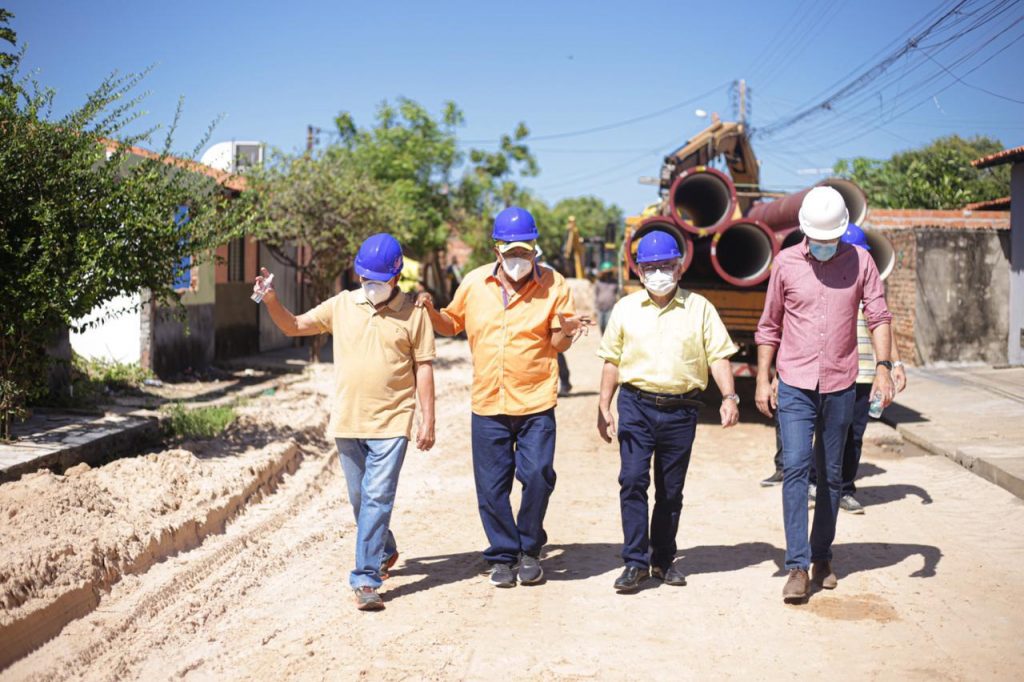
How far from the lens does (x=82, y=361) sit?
12812 mm

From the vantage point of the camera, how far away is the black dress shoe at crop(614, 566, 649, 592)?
528 centimetres

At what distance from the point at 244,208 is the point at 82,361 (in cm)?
469

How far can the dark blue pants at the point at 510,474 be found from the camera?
5453 millimetres

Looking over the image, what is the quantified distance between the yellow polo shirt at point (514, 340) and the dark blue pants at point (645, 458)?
472mm

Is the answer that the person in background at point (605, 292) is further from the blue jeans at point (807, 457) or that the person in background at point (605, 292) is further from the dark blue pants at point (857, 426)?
the blue jeans at point (807, 457)

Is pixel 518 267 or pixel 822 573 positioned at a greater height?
pixel 518 267

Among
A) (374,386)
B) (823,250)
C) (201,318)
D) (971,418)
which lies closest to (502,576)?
(374,386)

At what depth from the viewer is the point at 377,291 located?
514cm

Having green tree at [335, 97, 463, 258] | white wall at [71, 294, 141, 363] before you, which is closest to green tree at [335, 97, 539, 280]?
green tree at [335, 97, 463, 258]

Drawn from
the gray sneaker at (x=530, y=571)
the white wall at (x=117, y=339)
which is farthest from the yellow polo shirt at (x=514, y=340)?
the white wall at (x=117, y=339)

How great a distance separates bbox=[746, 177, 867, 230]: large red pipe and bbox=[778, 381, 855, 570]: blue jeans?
4.61 m

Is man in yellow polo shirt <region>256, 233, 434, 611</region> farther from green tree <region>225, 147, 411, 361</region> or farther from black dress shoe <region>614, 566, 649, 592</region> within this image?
green tree <region>225, 147, 411, 361</region>

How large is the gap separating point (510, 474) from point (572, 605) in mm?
812

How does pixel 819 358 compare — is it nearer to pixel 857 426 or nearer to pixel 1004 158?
pixel 857 426
